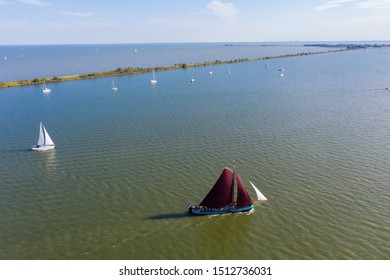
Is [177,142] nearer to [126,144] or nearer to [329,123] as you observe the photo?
[126,144]

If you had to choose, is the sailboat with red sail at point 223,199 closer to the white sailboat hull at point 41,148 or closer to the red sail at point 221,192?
the red sail at point 221,192

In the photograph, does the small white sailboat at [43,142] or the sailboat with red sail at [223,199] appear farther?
the small white sailboat at [43,142]

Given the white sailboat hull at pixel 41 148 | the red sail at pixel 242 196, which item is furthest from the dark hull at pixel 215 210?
the white sailboat hull at pixel 41 148

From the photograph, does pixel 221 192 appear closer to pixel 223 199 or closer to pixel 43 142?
pixel 223 199

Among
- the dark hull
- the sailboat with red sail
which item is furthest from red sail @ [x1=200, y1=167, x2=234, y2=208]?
the dark hull

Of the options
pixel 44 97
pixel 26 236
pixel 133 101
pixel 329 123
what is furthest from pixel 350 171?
pixel 44 97

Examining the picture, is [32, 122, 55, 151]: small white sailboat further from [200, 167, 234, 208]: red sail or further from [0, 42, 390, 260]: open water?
[200, 167, 234, 208]: red sail

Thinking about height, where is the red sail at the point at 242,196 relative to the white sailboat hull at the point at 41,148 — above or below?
below

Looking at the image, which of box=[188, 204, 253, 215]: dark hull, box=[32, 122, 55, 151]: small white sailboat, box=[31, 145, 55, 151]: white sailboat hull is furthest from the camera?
box=[32, 122, 55, 151]: small white sailboat
